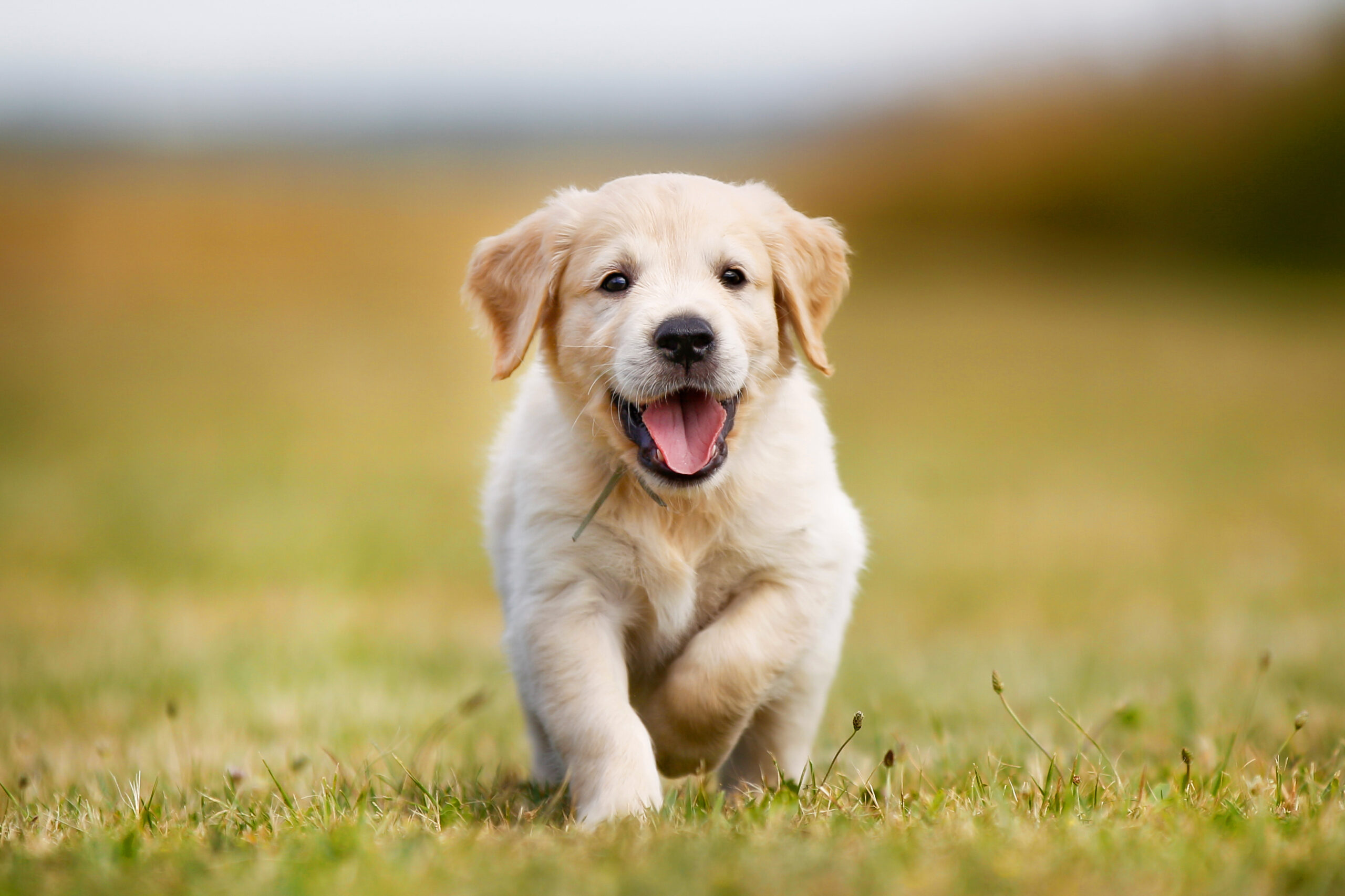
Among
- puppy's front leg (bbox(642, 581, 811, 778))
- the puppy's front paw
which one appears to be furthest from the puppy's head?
the puppy's front paw

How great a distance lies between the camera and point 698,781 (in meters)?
2.94

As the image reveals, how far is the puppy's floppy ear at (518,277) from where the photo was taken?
3.19 meters

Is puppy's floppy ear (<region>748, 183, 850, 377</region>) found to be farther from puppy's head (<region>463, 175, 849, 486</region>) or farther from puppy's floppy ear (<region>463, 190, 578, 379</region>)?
puppy's floppy ear (<region>463, 190, 578, 379</region>)

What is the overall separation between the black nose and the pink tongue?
114 millimetres

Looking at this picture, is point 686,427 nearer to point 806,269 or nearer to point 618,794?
point 806,269

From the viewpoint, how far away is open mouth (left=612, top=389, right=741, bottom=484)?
9.45ft

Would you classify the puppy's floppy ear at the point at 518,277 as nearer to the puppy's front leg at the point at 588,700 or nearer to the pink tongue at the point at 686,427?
the pink tongue at the point at 686,427

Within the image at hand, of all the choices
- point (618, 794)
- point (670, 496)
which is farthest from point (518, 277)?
point (618, 794)

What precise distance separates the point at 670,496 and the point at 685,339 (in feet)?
1.21

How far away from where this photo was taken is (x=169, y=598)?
21.9 feet

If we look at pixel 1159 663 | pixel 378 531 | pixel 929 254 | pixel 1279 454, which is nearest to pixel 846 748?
pixel 1159 663

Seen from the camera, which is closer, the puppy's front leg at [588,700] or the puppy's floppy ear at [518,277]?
the puppy's front leg at [588,700]

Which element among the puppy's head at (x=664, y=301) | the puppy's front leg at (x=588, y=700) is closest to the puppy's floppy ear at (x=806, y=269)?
the puppy's head at (x=664, y=301)

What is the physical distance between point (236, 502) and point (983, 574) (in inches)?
222
